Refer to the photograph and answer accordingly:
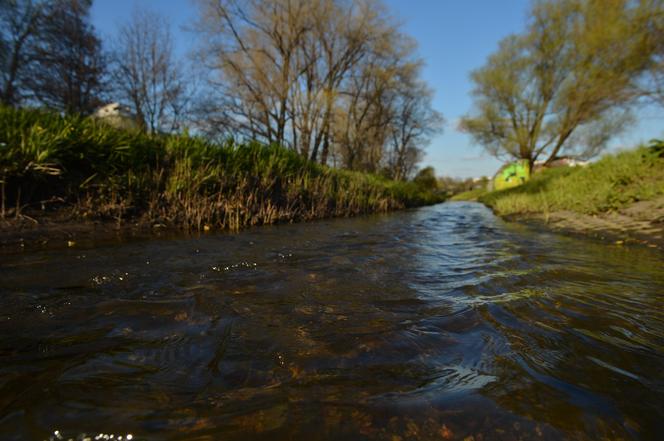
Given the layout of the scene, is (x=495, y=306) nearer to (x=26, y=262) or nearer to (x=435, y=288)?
(x=435, y=288)

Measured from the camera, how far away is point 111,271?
2436 mm

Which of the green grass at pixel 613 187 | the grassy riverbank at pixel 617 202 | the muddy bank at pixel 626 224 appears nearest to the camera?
the muddy bank at pixel 626 224

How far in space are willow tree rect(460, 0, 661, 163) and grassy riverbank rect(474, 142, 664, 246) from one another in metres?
7.12

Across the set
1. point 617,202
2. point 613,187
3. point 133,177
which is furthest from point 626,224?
point 133,177

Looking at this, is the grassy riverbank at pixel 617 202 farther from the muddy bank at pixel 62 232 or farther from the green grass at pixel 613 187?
the muddy bank at pixel 62 232

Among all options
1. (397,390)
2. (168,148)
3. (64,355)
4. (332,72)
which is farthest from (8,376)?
(332,72)

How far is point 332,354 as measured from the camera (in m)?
1.21

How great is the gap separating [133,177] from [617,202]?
8.35 meters

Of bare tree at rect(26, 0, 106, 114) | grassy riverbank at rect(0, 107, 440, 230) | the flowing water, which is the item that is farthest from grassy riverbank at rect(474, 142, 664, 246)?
bare tree at rect(26, 0, 106, 114)

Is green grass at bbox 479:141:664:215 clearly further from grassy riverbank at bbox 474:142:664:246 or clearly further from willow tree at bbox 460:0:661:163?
willow tree at bbox 460:0:661:163

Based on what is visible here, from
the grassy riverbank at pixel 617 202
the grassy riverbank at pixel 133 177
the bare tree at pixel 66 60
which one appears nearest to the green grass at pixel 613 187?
the grassy riverbank at pixel 617 202

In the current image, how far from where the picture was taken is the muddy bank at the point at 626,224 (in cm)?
394

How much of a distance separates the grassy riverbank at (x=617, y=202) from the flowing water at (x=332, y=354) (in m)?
2.61

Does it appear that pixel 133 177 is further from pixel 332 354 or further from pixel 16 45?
pixel 16 45
